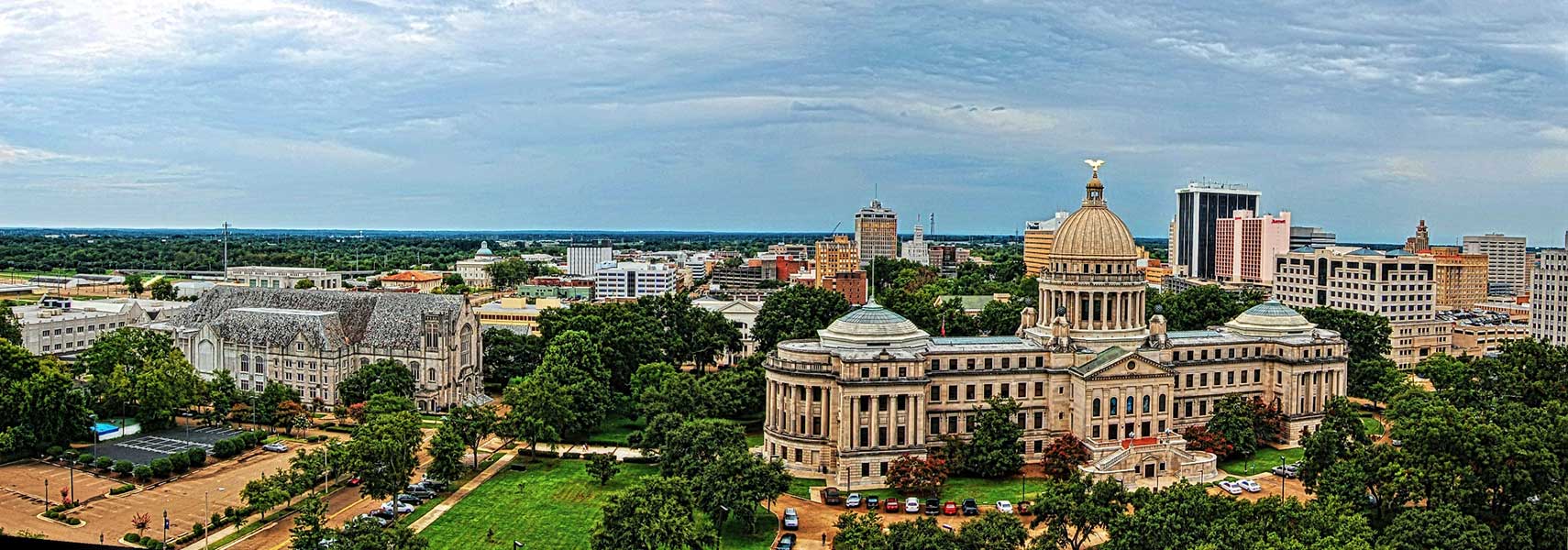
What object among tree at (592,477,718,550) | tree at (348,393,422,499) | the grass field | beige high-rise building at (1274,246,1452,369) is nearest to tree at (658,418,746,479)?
the grass field

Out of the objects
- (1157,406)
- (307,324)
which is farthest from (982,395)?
(307,324)

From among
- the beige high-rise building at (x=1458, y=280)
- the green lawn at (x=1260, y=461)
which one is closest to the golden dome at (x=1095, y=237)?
the green lawn at (x=1260, y=461)

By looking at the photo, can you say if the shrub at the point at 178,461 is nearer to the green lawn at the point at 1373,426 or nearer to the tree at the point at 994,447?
the tree at the point at 994,447

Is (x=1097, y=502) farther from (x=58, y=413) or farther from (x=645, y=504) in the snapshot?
(x=58, y=413)

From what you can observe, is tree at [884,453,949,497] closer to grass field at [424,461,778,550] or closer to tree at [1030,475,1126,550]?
grass field at [424,461,778,550]

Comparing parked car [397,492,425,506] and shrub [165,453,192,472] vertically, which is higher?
shrub [165,453,192,472]

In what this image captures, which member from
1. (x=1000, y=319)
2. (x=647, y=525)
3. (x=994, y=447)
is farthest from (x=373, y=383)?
(x=1000, y=319)
